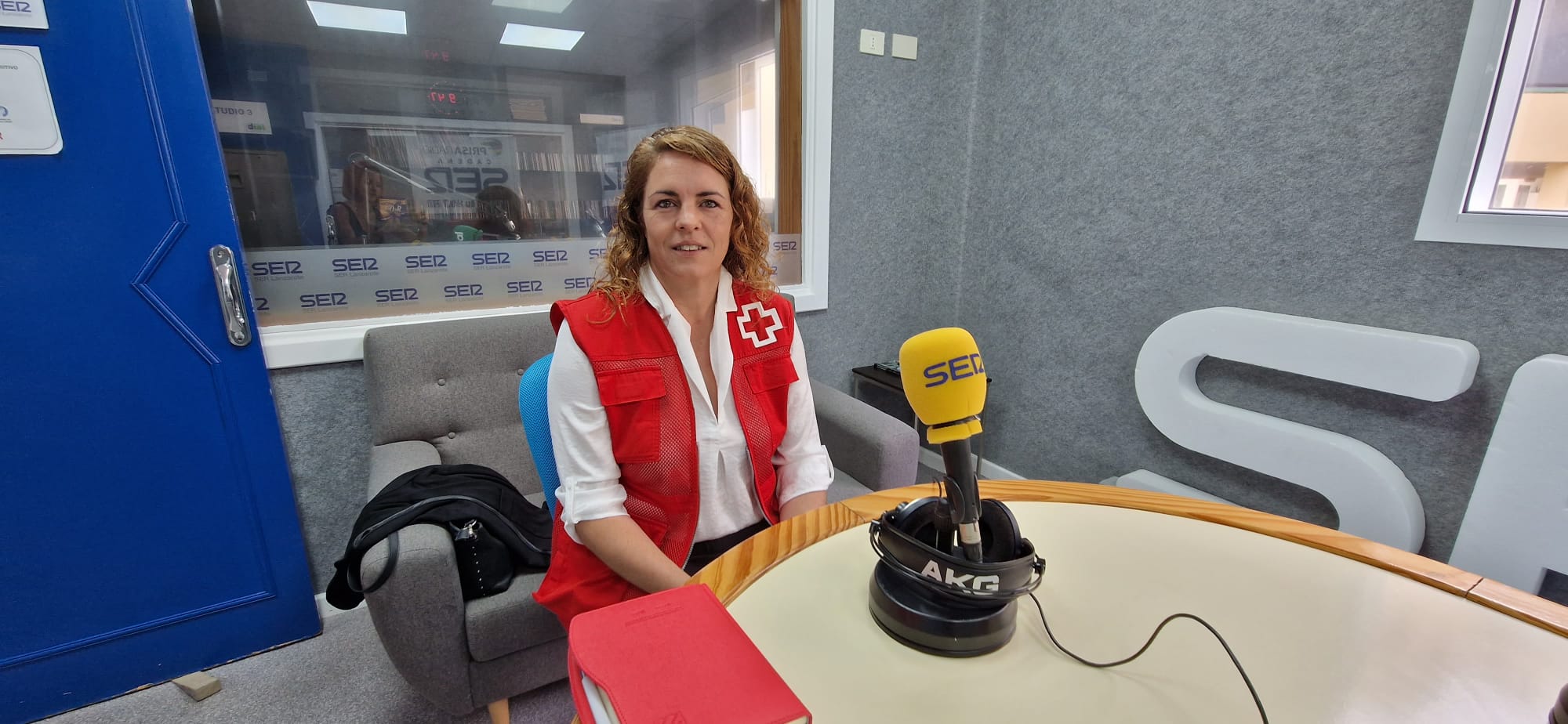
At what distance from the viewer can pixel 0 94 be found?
3.65 feet

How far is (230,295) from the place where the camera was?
1.34 metres

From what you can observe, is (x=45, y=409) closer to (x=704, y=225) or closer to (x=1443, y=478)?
(x=704, y=225)

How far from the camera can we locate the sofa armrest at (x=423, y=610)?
1045 millimetres

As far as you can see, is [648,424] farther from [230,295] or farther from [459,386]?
[230,295]

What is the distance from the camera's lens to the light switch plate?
2053 mm

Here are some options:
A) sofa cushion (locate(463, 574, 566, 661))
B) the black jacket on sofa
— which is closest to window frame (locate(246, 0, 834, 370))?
the black jacket on sofa

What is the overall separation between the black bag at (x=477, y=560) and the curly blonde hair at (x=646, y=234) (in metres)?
0.53

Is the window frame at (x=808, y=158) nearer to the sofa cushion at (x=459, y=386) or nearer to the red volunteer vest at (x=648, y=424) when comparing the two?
the sofa cushion at (x=459, y=386)

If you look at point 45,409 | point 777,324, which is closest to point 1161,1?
point 777,324

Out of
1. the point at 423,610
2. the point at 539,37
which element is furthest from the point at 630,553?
the point at 539,37

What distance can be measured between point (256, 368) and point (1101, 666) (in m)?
1.74

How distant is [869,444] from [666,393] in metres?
0.70

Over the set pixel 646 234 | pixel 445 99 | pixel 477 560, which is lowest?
pixel 477 560

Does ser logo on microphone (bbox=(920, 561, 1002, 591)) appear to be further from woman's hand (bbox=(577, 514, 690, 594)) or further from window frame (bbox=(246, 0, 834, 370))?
window frame (bbox=(246, 0, 834, 370))
